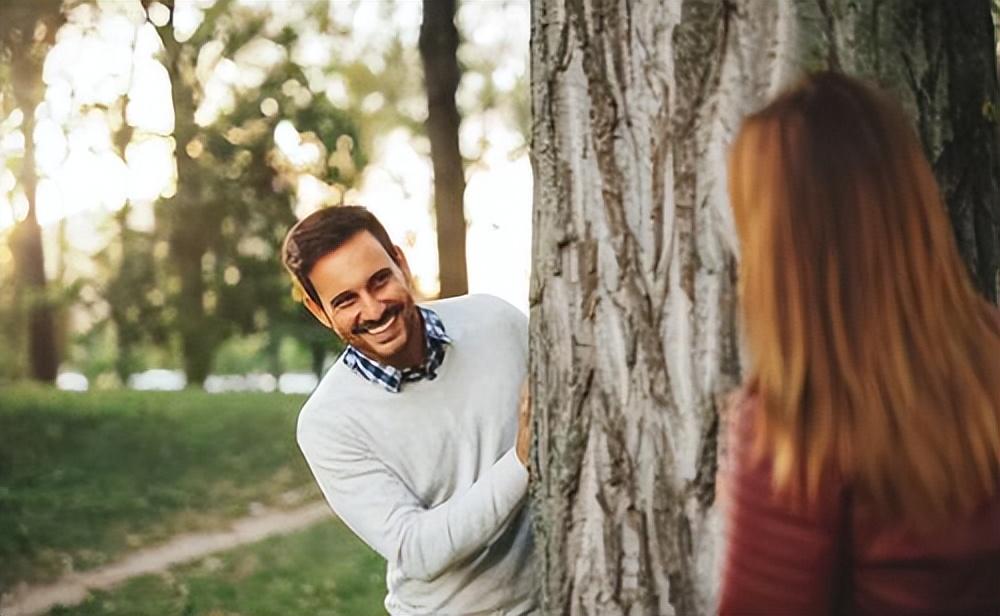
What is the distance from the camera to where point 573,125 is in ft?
6.58

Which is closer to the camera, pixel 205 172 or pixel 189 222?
pixel 205 172

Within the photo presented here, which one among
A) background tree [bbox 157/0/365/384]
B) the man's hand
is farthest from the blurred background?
the man's hand

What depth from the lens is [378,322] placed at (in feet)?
8.04

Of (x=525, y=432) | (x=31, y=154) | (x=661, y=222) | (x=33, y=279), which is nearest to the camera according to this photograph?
(x=661, y=222)

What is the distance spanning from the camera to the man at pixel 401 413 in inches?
95.4

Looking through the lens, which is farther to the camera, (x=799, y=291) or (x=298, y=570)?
(x=298, y=570)

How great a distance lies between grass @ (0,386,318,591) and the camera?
36.4 ft

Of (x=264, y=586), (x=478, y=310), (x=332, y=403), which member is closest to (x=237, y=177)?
(x=264, y=586)

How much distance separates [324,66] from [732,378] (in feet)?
53.8

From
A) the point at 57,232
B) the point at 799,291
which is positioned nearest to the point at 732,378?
the point at 799,291

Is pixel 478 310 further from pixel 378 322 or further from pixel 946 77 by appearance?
pixel 946 77

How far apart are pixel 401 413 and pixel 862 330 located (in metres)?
1.21

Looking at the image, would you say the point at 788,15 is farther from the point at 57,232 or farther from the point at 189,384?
the point at 57,232

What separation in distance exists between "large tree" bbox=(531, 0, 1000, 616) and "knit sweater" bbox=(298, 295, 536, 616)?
0.38 m
